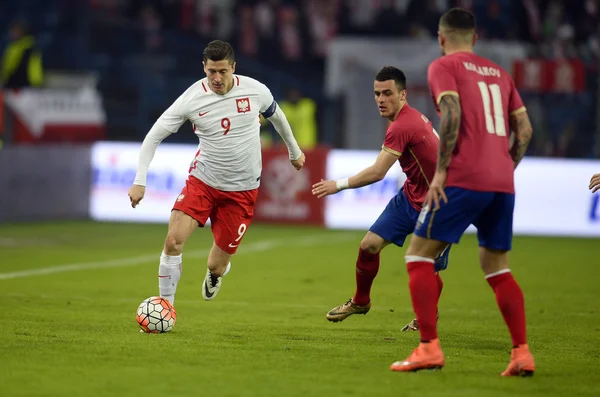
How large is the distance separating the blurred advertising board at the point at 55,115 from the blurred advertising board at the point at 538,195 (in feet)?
19.3

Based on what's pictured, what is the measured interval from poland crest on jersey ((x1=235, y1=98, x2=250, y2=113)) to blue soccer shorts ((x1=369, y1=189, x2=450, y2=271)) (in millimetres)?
1382

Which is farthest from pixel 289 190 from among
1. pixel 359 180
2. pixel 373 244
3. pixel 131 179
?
pixel 359 180

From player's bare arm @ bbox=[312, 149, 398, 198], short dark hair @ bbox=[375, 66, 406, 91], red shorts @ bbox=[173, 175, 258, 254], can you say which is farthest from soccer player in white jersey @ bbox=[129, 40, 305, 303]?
player's bare arm @ bbox=[312, 149, 398, 198]

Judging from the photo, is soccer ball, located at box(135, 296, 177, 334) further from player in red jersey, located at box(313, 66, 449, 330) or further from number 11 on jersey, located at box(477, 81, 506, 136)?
number 11 on jersey, located at box(477, 81, 506, 136)

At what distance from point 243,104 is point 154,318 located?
6.27 feet

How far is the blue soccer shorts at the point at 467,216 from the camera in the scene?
6.43 metres

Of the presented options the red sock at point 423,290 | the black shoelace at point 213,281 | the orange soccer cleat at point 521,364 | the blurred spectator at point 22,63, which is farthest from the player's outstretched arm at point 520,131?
the blurred spectator at point 22,63

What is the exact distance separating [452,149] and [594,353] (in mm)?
2197

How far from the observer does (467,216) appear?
648 cm

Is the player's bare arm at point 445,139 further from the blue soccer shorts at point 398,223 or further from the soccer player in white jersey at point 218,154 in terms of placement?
the soccer player in white jersey at point 218,154

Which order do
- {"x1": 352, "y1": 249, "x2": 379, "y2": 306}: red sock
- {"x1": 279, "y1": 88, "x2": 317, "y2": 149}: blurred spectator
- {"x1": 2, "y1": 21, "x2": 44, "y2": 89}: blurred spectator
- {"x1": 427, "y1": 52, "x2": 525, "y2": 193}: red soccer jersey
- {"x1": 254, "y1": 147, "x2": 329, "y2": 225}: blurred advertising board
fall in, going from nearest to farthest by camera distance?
{"x1": 427, "y1": 52, "x2": 525, "y2": 193}: red soccer jersey
{"x1": 352, "y1": 249, "x2": 379, "y2": 306}: red sock
{"x1": 254, "y1": 147, "x2": 329, "y2": 225}: blurred advertising board
{"x1": 2, "y1": 21, "x2": 44, "y2": 89}: blurred spectator
{"x1": 279, "y1": 88, "x2": 317, "y2": 149}: blurred spectator

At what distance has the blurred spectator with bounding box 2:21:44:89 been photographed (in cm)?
2173

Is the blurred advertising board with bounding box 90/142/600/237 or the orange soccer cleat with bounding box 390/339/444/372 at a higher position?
the orange soccer cleat with bounding box 390/339/444/372

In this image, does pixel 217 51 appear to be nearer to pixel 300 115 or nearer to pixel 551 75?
pixel 551 75
